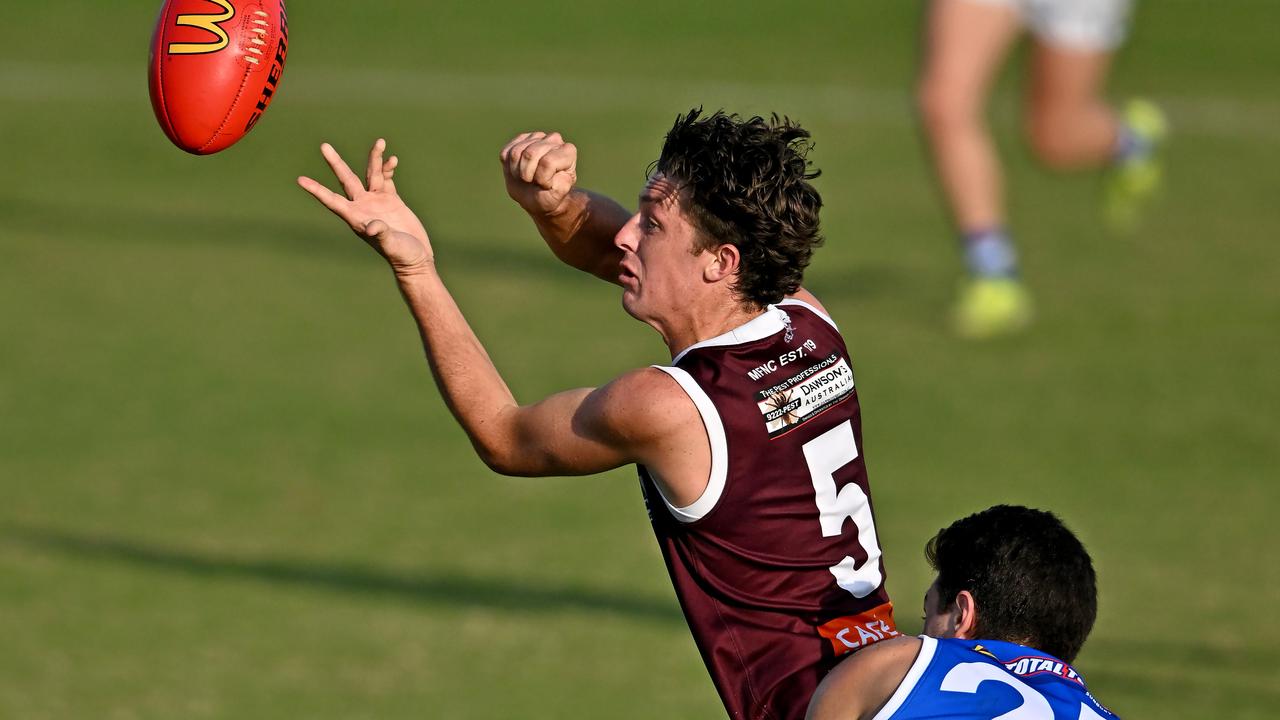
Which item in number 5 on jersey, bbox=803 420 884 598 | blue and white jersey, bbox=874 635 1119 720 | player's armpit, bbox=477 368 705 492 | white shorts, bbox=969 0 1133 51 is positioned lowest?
blue and white jersey, bbox=874 635 1119 720

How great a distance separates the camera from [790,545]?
3.76 metres

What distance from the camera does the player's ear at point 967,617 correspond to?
3689 mm

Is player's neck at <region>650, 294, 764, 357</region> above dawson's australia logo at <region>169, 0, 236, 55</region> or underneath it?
underneath

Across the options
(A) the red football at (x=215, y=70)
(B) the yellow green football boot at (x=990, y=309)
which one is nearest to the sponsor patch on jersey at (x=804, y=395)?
(A) the red football at (x=215, y=70)

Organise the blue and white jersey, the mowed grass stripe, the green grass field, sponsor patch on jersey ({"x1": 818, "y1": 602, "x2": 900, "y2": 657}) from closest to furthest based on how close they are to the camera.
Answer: the blue and white jersey
sponsor patch on jersey ({"x1": 818, "y1": 602, "x2": 900, "y2": 657})
the green grass field
the mowed grass stripe

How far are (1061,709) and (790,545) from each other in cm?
67

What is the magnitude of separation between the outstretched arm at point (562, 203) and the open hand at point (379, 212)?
253 mm

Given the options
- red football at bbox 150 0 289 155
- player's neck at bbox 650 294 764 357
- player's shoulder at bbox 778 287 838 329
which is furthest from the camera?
red football at bbox 150 0 289 155

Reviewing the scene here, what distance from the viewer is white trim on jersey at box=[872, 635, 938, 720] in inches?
130

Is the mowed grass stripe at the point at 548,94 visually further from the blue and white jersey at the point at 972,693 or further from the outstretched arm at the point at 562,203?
the blue and white jersey at the point at 972,693

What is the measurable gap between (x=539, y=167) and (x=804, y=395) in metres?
0.84

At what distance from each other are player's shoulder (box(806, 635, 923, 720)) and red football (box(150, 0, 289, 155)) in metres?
2.02

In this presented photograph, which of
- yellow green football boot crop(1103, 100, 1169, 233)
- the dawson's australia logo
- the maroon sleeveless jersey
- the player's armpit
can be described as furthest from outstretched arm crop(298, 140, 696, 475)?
yellow green football boot crop(1103, 100, 1169, 233)

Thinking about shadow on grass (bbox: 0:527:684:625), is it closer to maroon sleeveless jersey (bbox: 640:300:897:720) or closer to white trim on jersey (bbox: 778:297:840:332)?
white trim on jersey (bbox: 778:297:840:332)
